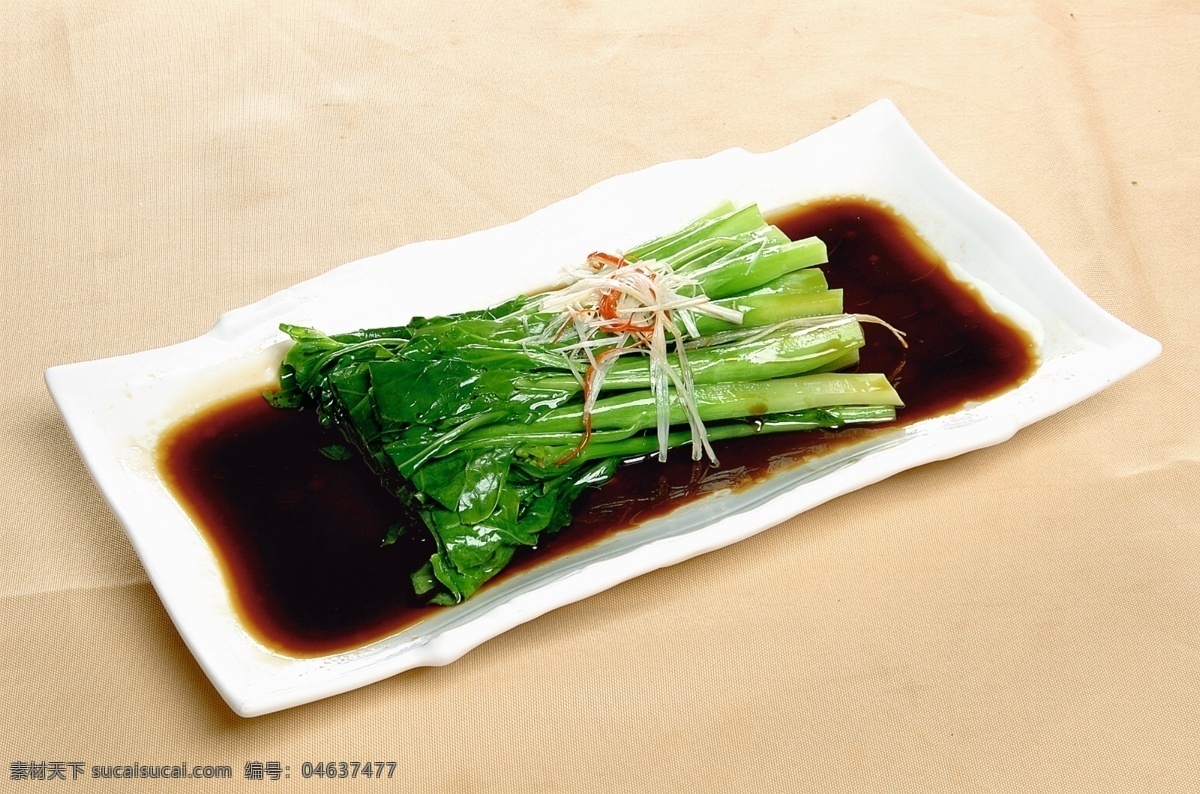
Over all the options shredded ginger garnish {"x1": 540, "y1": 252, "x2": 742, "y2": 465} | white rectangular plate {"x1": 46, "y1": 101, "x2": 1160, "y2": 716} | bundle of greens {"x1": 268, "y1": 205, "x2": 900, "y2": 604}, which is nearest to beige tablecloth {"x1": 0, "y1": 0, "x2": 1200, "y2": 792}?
white rectangular plate {"x1": 46, "y1": 101, "x2": 1160, "y2": 716}

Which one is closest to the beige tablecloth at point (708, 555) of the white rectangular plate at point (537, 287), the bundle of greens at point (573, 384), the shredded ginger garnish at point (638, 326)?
the white rectangular plate at point (537, 287)

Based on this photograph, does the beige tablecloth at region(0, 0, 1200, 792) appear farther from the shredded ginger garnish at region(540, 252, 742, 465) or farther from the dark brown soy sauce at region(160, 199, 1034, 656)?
the shredded ginger garnish at region(540, 252, 742, 465)

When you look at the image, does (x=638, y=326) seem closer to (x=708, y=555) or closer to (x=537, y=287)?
(x=537, y=287)

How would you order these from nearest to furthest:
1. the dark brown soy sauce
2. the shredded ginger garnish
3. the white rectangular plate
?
the white rectangular plate, the dark brown soy sauce, the shredded ginger garnish

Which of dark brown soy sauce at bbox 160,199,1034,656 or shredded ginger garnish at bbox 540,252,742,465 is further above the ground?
shredded ginger garnish at bbox 540,252,742,465

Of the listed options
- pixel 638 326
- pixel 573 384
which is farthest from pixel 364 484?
pixel 638 326

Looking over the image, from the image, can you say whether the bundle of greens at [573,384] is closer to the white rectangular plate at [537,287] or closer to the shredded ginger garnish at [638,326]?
the shredded ginger garnish at [638,326]
